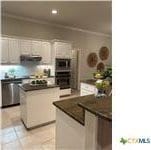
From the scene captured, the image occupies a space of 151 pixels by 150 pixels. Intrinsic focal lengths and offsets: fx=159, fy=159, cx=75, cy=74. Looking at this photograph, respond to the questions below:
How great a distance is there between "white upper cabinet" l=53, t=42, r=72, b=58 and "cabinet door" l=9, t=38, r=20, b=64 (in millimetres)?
1438

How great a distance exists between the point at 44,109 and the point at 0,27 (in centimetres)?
349

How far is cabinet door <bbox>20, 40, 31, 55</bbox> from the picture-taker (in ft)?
18.4

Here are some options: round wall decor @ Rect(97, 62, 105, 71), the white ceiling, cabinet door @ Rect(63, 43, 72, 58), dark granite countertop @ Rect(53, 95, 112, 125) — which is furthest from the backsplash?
dark granite countertop @ Rect(53, 95, 112, 125)

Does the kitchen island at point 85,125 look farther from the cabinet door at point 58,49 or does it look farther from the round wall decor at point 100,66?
the round wall decor at point 100,66

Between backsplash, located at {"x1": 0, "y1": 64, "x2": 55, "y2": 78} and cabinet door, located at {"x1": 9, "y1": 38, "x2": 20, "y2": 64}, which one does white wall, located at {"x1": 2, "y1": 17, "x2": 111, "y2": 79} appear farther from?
backsplash, located at {"x1": 0, "y1": 64, "x2": 55, "y2": 78}

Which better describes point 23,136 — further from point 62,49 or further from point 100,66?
point 100,66

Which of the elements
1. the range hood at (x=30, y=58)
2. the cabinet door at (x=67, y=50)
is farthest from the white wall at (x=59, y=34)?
the range hood at (x=30, y=58)

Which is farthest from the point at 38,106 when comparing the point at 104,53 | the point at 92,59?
the point at 104,53

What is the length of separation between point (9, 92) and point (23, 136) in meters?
2.35
